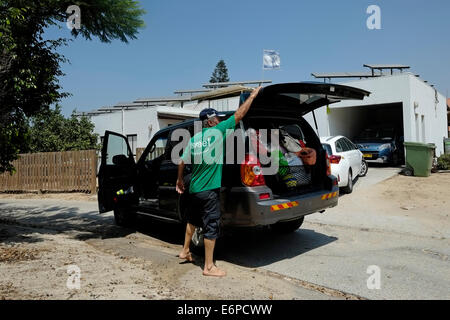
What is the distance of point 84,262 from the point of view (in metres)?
4.55

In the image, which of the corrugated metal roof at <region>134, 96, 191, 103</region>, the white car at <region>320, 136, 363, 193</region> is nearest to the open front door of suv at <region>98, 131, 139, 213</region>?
the white car at <region>320, 136, 363, 193</region>

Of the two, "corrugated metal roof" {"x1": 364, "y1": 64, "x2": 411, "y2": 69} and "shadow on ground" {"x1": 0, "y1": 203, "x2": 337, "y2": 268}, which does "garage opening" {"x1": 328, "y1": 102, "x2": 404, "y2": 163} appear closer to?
"corrugated metal roof" {"x1": 364, "y1": 64, "x2": 411, "y2": 69}

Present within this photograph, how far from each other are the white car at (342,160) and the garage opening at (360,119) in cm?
607

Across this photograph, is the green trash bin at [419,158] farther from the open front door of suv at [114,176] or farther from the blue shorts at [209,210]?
the blue shorts at [209,210]

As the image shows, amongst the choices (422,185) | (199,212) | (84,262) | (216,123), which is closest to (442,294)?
(199,212)

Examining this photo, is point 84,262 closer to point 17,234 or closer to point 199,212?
point 199,212

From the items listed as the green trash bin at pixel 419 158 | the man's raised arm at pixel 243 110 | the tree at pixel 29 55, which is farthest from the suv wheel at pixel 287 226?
the green trash bin at pixel 419 158

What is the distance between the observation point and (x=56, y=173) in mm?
13594

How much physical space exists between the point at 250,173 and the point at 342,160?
5.98 meters

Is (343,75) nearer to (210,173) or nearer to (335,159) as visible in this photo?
(335,159)

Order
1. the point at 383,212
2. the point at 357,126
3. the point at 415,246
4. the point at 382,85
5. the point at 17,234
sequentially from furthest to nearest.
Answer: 1. the point at 357,126
2. the point at 382,85
3. the point at 383,212
4. the point at 17,234
5. the point at 415,246

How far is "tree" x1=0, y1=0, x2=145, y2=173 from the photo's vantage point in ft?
16.7

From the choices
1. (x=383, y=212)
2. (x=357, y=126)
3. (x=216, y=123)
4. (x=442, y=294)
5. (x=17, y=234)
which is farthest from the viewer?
(x=357, y=126)
